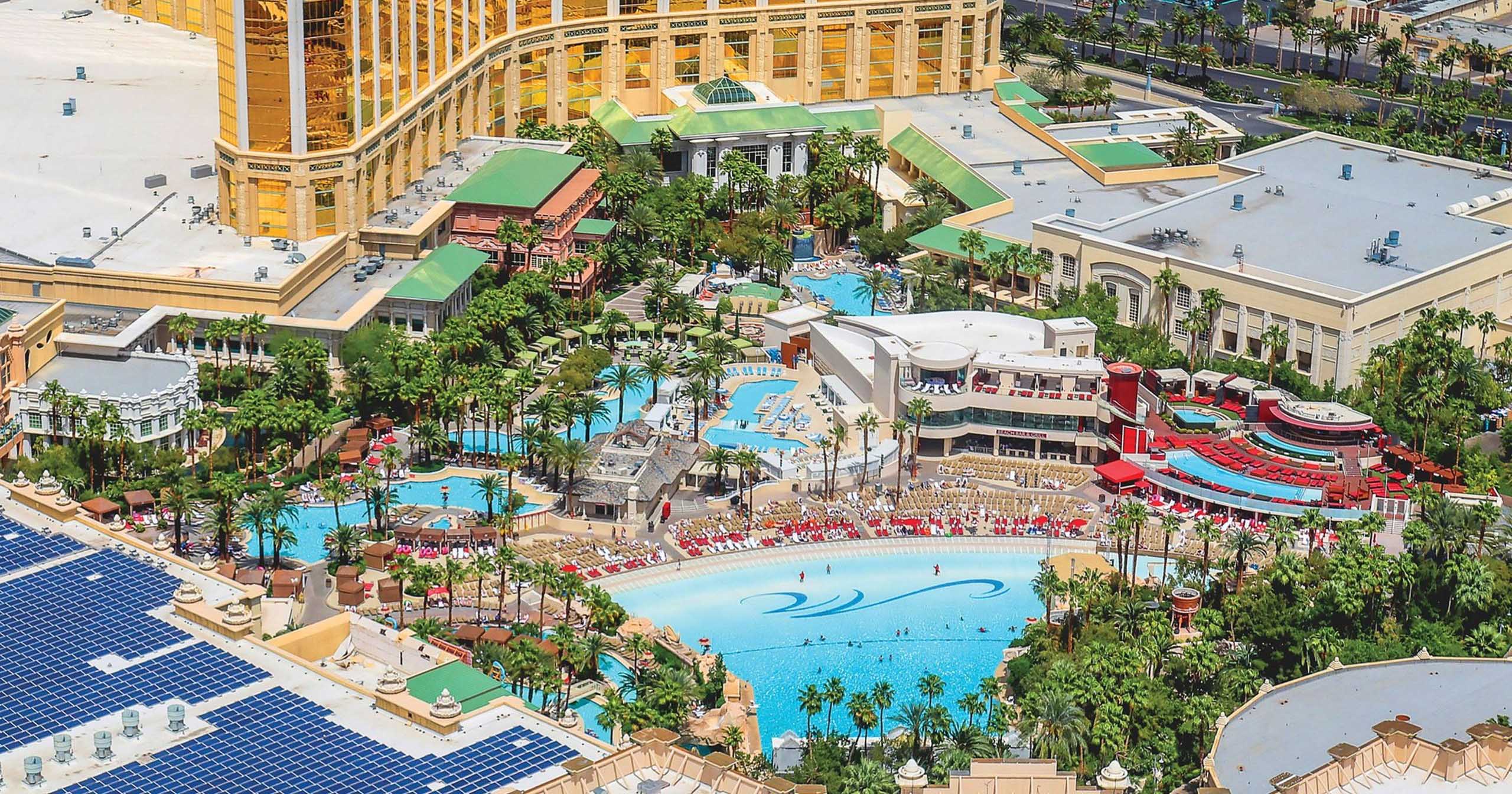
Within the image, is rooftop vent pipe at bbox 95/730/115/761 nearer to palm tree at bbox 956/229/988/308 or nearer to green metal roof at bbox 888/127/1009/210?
palm tree at bbox 956/229/988/308

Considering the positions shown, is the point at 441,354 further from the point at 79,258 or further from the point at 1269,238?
the point at 1269,238

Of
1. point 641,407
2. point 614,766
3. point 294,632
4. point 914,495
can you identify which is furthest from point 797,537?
point 614,766

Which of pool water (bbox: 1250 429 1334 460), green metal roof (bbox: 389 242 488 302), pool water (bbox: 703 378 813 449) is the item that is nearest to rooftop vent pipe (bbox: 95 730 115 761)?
pool water (bbox: 703 378 813 449)

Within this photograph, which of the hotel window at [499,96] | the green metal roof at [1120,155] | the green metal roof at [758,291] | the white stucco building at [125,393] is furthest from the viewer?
the hotel window at [499,96]

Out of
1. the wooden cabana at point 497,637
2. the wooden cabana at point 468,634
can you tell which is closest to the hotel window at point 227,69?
the wooden cabana at point 468,634

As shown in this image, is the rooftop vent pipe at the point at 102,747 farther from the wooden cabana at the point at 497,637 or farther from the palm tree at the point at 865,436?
the palm tree at the point at 865,436

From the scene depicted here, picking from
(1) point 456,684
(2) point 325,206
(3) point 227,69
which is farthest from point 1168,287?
(1) point 456,684
